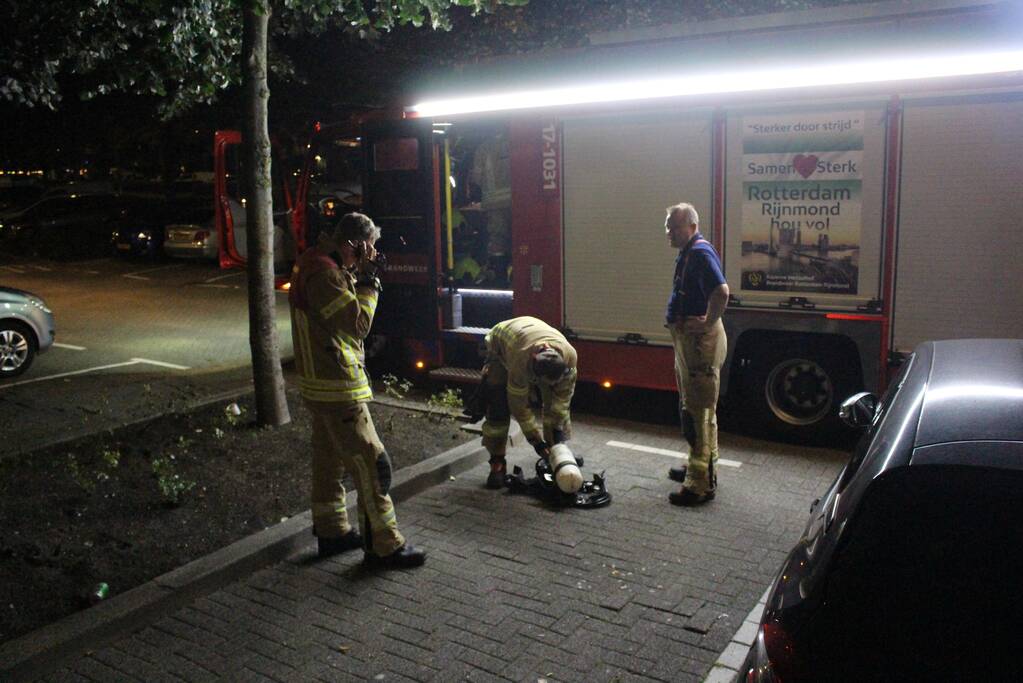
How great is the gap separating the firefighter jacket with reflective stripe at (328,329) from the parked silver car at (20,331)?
6.55 meters

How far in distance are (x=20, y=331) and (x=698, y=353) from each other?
25.4 ft

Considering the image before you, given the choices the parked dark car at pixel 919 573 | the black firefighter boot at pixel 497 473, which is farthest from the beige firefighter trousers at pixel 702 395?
the parked dark car at pixel 919 573

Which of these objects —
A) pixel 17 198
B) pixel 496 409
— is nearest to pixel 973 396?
pixel 496 409

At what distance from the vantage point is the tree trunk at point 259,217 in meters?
7.28

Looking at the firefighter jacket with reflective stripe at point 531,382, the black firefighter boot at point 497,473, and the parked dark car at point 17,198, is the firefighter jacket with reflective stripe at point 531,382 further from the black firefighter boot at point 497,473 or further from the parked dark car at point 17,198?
the parked dark car at point 17,198

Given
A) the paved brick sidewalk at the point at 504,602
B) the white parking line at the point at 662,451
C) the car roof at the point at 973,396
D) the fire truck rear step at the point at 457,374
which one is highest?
the car roof at the point at 973,396

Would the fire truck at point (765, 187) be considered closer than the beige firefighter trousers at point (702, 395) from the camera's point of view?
No

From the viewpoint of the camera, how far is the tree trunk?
287 inches

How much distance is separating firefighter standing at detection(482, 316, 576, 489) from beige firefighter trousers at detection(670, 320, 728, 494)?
2.56 feet

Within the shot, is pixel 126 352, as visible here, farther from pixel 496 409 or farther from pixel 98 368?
pixel 496 409

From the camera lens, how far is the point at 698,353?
6.25 meters

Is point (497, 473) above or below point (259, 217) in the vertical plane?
below

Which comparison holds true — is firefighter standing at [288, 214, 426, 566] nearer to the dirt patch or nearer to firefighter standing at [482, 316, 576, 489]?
the dirt patch

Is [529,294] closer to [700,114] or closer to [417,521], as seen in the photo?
[700,114]
